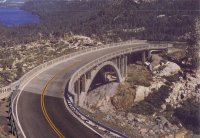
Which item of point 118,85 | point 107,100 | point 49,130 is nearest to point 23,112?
point 49,130

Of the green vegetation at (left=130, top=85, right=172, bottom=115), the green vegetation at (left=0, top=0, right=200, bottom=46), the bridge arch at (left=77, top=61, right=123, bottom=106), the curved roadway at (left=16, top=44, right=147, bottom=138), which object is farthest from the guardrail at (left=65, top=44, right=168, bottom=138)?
the green vegetation at (left=0, top=0, right=200, bottom=46)

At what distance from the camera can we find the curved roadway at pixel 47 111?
38.4m

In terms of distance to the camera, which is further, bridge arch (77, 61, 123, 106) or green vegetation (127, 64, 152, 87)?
green vegetation (127, 64, 152, 87)

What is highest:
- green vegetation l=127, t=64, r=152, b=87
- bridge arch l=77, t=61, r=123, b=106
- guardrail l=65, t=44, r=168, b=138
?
guardrail l=65, t=44, r=168, b=138

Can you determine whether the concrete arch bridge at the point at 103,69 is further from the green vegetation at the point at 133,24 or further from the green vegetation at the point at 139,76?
the green vegetation at the point at 133,24

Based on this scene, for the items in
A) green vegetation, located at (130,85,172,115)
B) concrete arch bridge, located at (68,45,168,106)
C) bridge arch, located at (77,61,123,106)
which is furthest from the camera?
green vegetation, located at (130,85,172,115)

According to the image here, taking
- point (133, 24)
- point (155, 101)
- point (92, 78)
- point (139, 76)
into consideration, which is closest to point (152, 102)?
point (155, 101)

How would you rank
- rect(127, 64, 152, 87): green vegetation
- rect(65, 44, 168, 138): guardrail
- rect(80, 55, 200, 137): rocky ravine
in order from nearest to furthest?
rect(65, 44, 168, 138): guardrail
rect(80, 55, 200, 137): rocky ravine
rect(127, 64, 152, 87): green vegetation

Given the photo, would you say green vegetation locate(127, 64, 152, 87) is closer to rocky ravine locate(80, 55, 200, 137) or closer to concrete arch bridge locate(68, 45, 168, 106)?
rocky ravine locate(80, 55, 200, 137)

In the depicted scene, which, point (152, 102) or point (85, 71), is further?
point (152, 102)

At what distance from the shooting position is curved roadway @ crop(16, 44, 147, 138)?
38441mm

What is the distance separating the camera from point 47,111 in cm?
4506

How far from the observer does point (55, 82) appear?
196 feet

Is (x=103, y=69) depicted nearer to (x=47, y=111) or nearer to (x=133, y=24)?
(x=47, y=111)
